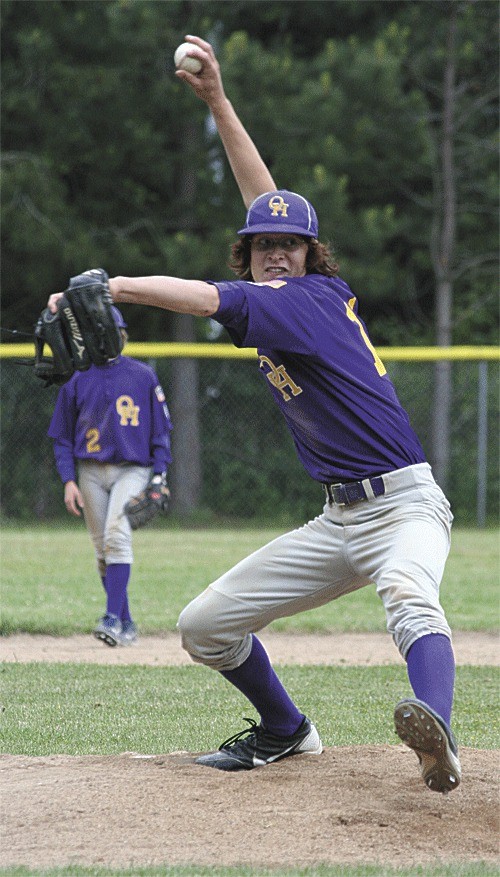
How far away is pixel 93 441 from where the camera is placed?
7836 millimetres

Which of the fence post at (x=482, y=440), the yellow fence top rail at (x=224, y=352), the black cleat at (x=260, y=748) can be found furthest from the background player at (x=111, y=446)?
the fence post at (x=482, y=440)

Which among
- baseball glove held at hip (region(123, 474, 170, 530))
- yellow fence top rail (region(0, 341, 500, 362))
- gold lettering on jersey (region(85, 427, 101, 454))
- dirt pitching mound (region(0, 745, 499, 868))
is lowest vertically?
yellow fence top rail (region(0, 341, 500, 362))

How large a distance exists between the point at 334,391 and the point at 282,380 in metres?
0.19

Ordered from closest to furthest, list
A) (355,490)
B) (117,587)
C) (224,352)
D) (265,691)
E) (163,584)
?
1. (355,490)
2. (265,691)
3. (117,587)
4. (163,584)
5. (224,352)

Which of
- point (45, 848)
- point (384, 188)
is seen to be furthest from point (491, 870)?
point (384, 188)

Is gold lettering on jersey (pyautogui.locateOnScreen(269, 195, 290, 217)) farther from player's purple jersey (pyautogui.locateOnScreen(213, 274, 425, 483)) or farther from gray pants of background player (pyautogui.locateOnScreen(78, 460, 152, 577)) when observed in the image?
gray pants of background player (pyautogui.locateOnScreen(78, 460, 152, 577))

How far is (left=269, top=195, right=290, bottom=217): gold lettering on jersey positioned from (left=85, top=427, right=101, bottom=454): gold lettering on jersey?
3.84m

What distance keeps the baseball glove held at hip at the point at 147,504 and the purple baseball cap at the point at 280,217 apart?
370 cm

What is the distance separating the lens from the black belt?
12.9ft

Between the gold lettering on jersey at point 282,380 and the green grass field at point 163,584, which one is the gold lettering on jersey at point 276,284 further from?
the green grass field at point 163,584

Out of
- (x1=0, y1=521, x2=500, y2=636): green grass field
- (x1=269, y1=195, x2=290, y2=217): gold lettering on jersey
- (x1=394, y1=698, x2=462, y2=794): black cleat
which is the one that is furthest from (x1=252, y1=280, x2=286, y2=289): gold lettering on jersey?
(x1=0, y1=521, x2=500, y2=636): green grass field

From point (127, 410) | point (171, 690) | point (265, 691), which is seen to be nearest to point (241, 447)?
point (127, 410)

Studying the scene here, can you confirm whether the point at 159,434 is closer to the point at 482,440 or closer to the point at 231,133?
the point at 231,133

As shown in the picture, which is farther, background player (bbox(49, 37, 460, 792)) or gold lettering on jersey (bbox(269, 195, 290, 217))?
gold lettering on jersey (bbox(269, 195, 290, 217))
